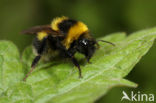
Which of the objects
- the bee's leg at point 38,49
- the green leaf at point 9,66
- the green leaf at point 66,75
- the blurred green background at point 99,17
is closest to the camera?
the green leaf at point 66,75

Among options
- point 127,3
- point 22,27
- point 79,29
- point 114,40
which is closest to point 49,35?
point 79,29

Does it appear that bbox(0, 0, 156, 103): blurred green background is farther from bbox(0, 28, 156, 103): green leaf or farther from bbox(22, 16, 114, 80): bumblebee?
bbox(0, 28, 156, 103): green leaf

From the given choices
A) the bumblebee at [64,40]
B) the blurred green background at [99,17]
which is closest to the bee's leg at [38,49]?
the bumblebee at [64,40]

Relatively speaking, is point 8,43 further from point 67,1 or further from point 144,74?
point 67,1

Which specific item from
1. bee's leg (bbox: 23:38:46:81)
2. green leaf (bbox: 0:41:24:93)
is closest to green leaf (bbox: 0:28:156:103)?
green leaf (bbox: 0:41:24:93)

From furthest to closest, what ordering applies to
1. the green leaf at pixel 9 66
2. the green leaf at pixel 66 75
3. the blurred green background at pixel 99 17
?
the blurred green background at pixel 99 17, the green leaf at pixel 9 66, the green leaf at pixel 66 75

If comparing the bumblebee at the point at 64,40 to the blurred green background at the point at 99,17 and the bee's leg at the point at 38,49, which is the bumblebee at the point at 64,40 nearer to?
the bee's leg at the point at 38,49
